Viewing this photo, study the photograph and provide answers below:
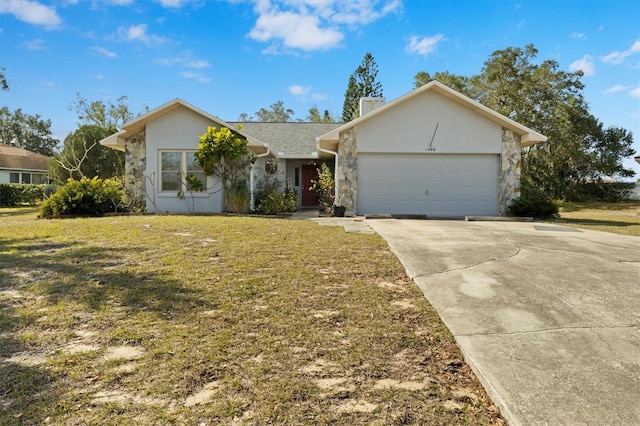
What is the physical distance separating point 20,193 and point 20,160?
10.2m

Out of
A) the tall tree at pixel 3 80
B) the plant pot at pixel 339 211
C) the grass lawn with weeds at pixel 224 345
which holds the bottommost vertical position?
the grass lawn with weeds at pixel 224 345

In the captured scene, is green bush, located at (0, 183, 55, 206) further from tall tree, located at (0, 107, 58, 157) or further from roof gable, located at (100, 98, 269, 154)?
tall tree, located at (0, 107, 58, 157)

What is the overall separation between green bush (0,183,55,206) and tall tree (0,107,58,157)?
107 ft

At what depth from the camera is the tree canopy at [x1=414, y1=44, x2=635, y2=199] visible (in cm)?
2603

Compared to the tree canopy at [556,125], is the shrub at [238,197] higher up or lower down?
lower down

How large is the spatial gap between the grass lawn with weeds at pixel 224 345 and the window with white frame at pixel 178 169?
847cm

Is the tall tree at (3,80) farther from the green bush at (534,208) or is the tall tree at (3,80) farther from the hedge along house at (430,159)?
the green bush at (534,208)

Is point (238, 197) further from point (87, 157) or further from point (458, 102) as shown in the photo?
point (87, 157)

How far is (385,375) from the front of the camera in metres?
2.58

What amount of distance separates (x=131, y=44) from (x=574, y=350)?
68.1 feet

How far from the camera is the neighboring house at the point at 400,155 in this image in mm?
13266

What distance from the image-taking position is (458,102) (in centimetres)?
1325

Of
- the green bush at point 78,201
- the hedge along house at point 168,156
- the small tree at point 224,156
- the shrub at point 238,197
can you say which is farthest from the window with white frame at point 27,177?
the shrub at point 238,197

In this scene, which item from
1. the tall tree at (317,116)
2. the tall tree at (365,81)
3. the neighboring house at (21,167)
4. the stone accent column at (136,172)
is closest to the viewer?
the stone accent column at (136,172)
